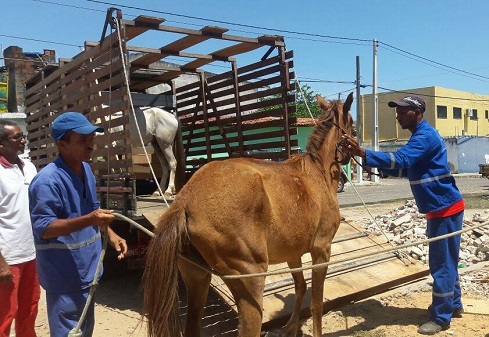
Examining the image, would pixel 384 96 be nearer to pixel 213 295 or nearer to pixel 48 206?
pixel 213 295

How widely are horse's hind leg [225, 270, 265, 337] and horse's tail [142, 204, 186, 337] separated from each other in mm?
420

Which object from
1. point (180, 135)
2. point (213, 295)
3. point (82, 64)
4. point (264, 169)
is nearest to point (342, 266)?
point (213, 295)

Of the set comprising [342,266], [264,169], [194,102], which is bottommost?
[342,266]

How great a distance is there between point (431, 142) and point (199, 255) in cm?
253

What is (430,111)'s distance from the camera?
126 ft

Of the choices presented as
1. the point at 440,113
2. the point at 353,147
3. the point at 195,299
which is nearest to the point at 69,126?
the point at 195,299

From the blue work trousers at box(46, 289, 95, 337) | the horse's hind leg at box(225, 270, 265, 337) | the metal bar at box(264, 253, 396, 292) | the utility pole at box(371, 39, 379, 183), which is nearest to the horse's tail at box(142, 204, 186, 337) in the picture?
the horse's hind leg at box(225, 270, 265, 337)

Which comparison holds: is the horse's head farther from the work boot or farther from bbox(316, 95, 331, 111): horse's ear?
the work boot

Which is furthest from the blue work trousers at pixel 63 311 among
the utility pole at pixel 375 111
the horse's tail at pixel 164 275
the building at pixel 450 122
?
the building at pixel 450 122

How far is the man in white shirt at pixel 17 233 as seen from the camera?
3.31 meters

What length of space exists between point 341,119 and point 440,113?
39029mm

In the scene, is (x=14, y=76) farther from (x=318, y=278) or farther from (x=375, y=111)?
(x=318, y=278)

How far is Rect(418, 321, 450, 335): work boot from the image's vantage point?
14.2ft

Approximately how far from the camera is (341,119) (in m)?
4.60
